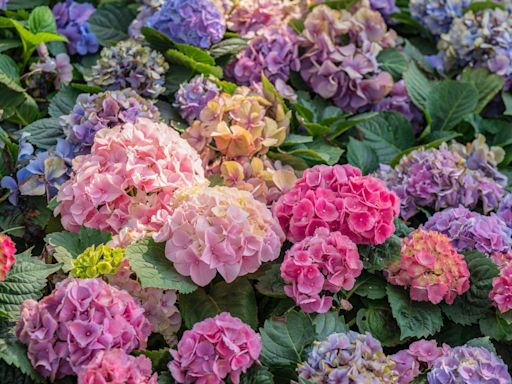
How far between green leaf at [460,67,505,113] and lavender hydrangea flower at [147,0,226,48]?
855 millimetres

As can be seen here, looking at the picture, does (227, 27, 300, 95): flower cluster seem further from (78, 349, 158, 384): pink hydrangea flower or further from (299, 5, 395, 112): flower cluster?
(78, 349, 158, 384): pink hydrangea flower

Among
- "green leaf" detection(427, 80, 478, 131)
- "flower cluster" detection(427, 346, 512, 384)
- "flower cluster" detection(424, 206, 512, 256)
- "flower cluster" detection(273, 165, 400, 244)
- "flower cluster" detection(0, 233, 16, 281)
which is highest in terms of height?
"flower cluster" detection(0, 233, 16, 281)

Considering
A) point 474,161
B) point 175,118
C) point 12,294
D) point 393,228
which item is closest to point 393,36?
point 474,161

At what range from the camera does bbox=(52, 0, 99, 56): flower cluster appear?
9.48ft

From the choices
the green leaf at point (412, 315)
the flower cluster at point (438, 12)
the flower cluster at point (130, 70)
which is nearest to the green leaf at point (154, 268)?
the green leaf at point (412, 315)

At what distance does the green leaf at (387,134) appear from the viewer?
2729 mm

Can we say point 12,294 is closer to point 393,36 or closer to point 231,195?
point 231,195

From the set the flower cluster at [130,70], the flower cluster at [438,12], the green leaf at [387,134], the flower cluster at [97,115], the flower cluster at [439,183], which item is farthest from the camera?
the flower cluster at [438,12]

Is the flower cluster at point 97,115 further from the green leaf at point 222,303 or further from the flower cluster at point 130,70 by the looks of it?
the green leaf at point 222,303

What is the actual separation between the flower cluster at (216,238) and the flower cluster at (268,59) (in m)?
0.89

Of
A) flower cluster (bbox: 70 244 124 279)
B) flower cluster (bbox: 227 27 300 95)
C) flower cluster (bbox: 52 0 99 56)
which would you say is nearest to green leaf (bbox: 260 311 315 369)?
flower cluster (bbox: 70 244 124 279)

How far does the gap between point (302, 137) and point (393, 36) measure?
726 mm

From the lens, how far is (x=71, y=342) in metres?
1.70

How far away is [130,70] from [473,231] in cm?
113
